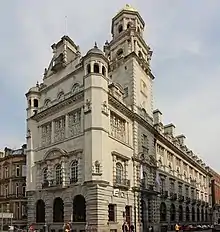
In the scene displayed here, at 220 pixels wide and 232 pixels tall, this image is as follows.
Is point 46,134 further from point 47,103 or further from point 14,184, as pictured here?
point 14,184

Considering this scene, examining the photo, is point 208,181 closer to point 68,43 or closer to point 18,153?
point 18,153

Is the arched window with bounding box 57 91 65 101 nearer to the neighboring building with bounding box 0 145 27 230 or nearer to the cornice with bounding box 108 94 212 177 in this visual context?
the cornice with bounding box 108 94 212 177

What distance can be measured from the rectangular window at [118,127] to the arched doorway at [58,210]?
Answer: 1025 centimetres

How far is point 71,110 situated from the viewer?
4878 cm

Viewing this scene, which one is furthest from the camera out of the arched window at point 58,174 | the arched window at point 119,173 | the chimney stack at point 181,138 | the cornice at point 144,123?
the chimney stack at point 181,138

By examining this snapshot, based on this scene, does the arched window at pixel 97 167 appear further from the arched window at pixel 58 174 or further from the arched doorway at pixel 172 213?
the arched doorway at pixel 172 213

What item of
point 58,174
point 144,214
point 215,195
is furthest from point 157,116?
point 215,195

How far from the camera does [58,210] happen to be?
48031 millimetres

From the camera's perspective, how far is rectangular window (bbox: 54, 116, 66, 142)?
50.1 m

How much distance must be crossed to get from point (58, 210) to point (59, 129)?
10042 mm

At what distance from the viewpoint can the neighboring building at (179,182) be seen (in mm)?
66188

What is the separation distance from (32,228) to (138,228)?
13.1 meters

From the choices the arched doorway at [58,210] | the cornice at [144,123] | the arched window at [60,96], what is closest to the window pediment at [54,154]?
the arched doorway at [58,210]

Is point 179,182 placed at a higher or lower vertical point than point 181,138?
lower
